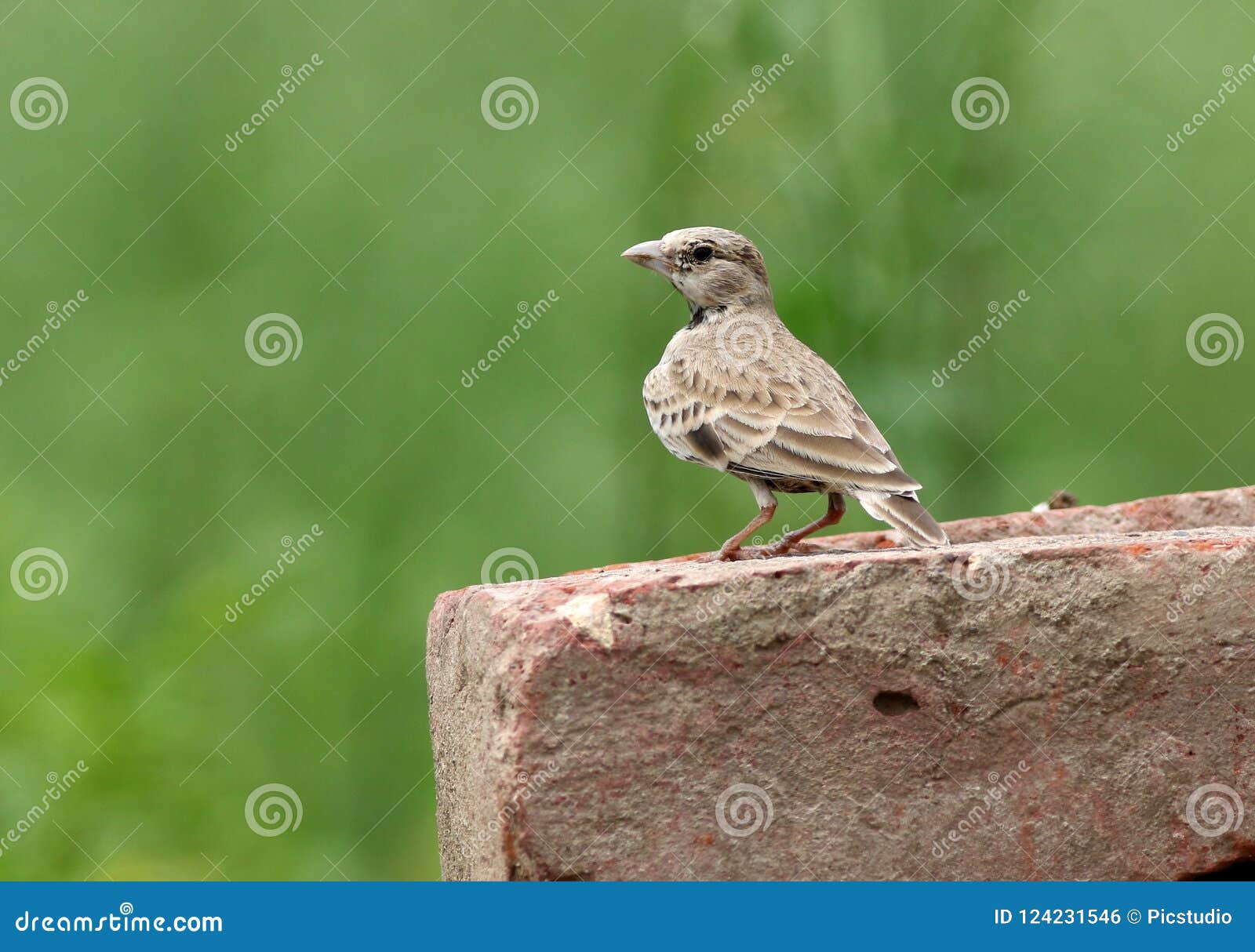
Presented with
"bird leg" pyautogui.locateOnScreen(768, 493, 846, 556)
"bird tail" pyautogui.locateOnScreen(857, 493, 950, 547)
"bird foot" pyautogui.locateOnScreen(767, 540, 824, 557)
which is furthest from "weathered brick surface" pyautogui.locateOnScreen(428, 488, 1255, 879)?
"bird foot" pyautogui.locateOnScreen(767, 540, 824, 557)

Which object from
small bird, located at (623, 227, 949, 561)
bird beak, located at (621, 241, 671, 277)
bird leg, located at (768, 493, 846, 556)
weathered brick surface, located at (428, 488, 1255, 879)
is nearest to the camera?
weathered brick surface, located at (428, 488, 1255, 879)

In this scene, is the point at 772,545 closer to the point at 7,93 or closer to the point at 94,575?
the point at 94,575

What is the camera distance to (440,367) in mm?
7785

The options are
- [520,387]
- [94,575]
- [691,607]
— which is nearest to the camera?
[691,607]

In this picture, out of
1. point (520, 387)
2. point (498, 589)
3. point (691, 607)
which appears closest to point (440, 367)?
point (520, 387)

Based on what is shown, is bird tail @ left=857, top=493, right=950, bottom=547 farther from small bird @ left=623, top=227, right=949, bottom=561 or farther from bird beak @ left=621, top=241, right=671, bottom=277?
bird beak @ left=621, top=241, right=671, bottom=277

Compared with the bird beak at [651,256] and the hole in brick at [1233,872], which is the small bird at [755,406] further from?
the hole in brick at [1233,872]

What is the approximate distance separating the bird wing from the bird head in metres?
0.38

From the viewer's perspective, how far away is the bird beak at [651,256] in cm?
508

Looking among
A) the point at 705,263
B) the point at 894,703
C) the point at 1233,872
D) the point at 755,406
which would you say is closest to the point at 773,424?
the point at 755,406

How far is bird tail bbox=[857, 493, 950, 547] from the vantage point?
416 cm

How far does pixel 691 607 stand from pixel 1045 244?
508 centimetres

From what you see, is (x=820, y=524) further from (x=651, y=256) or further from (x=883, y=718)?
(x=651, y=256)

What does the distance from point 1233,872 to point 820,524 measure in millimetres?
1622
